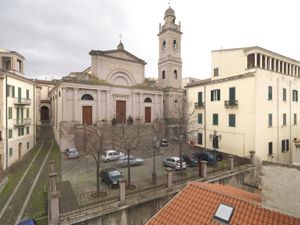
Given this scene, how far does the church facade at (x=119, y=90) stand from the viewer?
28297 mm

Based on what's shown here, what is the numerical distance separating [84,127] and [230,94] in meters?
19.9

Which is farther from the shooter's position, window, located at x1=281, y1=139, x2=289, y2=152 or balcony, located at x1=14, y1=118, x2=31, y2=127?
window, located at x1=281, y1=139, x2=289, y2=152

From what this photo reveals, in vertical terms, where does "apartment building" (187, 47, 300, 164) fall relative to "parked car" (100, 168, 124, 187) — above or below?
above

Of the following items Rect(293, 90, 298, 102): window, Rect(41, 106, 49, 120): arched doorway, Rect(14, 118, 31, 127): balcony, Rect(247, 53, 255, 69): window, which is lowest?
Rect(14, 118, 31, 127): balcony

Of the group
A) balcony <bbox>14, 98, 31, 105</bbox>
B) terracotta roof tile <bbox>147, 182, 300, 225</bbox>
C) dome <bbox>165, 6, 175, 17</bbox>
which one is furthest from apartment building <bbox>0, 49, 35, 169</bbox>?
dome <bbox>165, 6, 175, 17</bbox>

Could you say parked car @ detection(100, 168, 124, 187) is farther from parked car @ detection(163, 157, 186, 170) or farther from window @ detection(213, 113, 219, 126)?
window @ detection(213, 113, 219, 126)

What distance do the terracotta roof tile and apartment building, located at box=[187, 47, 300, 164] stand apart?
1592 centimetres

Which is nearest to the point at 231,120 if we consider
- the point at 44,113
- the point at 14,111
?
the point at 14,111

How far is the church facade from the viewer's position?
2830 centimetres

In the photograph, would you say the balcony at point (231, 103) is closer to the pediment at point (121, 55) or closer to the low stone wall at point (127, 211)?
the low stone wall at point (127, 211)

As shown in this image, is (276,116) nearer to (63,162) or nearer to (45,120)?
(63,162)

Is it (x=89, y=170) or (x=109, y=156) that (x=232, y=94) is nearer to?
(x=109, y=156)

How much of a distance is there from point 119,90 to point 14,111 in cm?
1526

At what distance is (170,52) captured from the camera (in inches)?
1534
